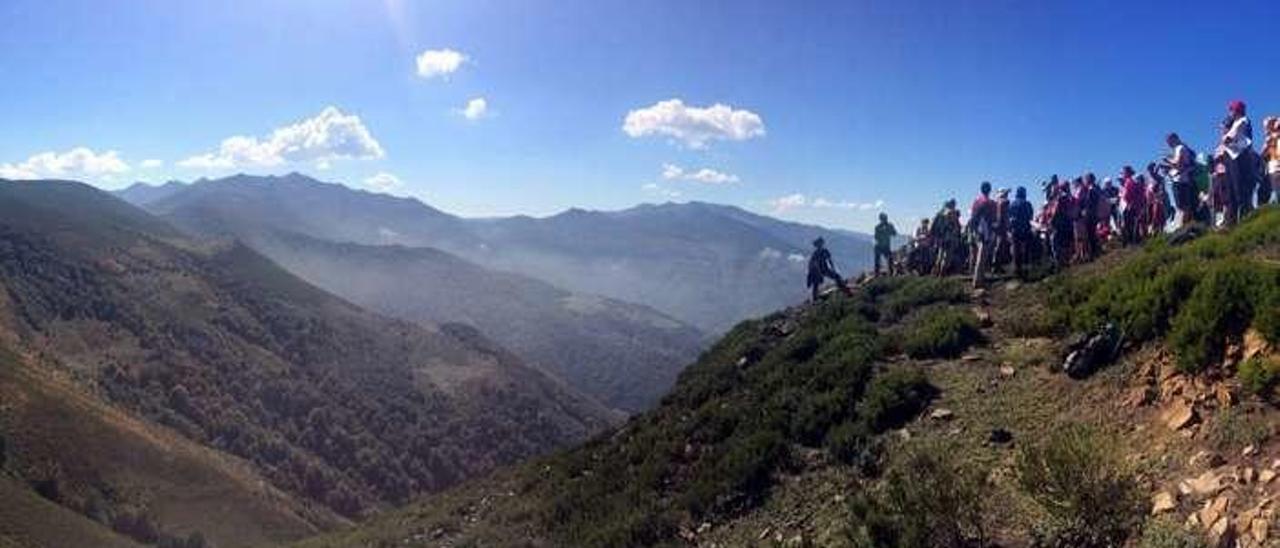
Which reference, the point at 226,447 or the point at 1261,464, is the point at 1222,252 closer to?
the point at 1261,464

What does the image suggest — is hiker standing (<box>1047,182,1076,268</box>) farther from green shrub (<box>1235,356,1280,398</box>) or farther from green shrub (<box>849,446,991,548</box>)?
green shrub (<box>849,446,991,548</box>)

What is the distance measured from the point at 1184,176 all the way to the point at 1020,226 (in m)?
3.12

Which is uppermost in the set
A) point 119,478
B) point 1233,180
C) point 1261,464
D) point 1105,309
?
point 1233,180

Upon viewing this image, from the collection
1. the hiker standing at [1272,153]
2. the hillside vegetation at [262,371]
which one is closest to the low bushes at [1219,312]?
the hiker standing at [1272,153]

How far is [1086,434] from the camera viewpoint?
811 cm

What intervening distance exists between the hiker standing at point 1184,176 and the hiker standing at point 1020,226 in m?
2.67

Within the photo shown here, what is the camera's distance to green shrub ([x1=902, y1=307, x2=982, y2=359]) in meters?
15.0

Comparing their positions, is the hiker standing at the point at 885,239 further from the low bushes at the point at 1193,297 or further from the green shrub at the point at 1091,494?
the green shrub at the point at 1091,494

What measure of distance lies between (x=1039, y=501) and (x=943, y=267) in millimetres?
16059

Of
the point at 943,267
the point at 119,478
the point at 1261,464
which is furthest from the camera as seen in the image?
the point at 119,478

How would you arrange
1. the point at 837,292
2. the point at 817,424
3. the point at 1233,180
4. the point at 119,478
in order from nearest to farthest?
the point at 817,424 < the point at 1233,180 < the point at 837,292 < the point at 119,478

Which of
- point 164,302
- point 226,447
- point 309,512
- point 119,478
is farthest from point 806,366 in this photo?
point 164,302

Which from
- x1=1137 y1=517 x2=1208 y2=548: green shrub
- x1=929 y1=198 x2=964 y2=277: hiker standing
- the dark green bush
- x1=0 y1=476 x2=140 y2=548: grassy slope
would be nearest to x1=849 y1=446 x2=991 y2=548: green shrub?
x1=1137 y1=517 x2=1208 y2=548: green shrub

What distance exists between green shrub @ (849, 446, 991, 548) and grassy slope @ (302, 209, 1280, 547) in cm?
34
